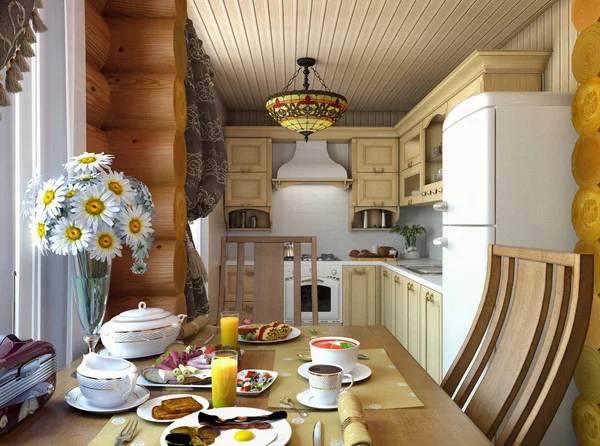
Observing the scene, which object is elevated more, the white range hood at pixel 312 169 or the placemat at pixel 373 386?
the white range hood at pixel 312 169

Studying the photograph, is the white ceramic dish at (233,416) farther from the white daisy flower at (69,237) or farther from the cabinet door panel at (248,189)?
the cabinet door panel at (248,189)

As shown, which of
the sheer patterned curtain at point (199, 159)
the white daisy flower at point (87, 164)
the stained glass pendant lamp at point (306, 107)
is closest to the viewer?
the white daisy flower at point (87, 164)

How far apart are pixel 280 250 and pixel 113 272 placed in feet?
2.41

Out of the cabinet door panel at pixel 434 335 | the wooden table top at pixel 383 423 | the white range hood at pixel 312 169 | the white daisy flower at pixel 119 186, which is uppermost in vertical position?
the white range hood at pixel 312 169

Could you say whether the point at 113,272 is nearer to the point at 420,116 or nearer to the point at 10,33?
the point at 10,33

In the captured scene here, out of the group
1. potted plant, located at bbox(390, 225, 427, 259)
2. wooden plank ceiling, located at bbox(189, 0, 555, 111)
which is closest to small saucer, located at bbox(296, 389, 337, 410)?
wooden plank ceiling, located at bbox(189, 0, 555, 111)

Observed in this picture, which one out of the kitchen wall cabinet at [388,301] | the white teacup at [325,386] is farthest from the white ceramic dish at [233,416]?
the kitchen wall cabinet at [388,301]

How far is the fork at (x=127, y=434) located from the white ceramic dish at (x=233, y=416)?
6 cm

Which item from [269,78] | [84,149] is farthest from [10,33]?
[269,78]

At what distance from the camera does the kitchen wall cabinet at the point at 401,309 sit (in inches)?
154

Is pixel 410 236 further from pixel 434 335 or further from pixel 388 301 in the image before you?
pixel 434 335

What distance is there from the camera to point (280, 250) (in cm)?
227

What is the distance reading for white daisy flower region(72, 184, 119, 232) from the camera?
47.1 inches

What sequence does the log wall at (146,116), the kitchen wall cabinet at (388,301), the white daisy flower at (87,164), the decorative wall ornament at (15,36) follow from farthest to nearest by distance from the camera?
1. the kitchen wall cabinet at (388,301)
2. the log wall at (146,116)
3. the white daisy flower at (87,164)
4. the decorative wall ornament at (15,36)
